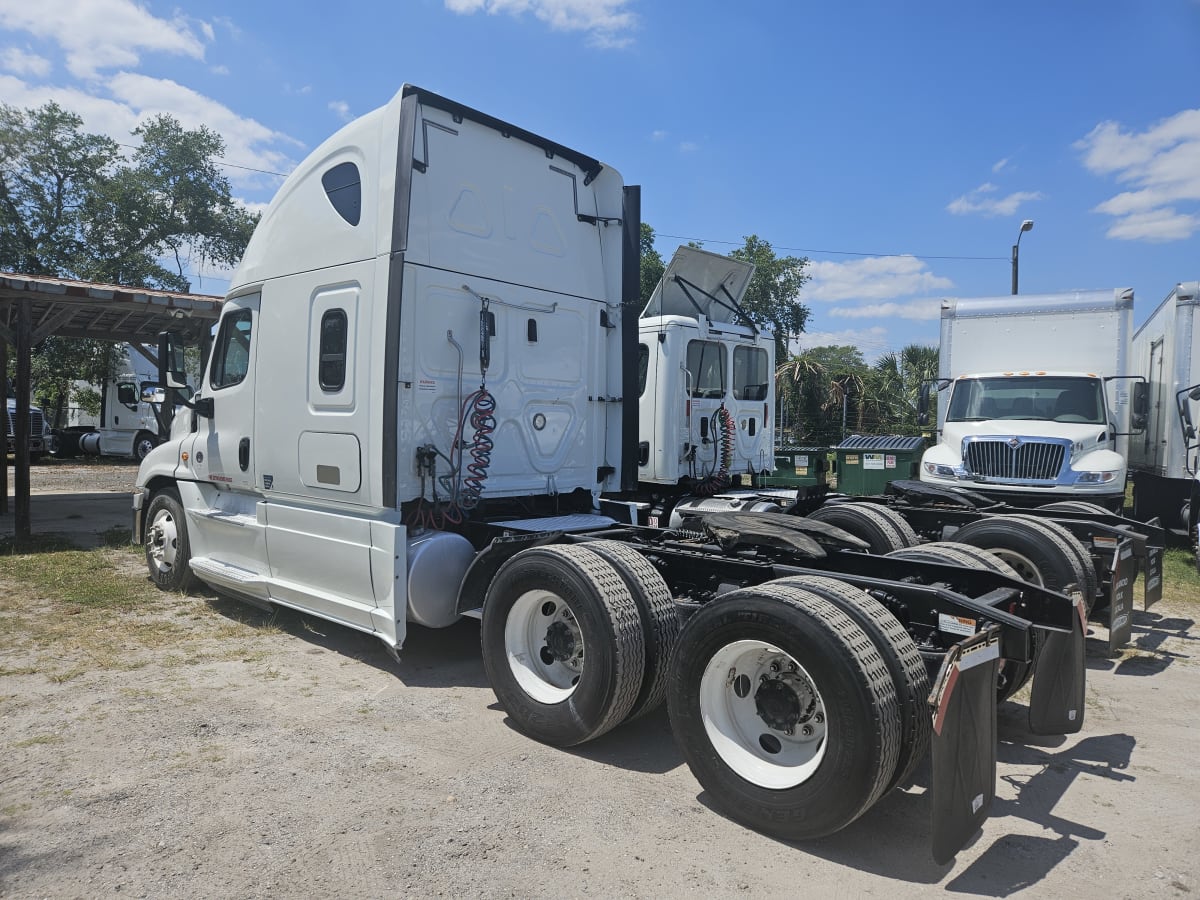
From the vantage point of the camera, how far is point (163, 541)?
792 centimetres

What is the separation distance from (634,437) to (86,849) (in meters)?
4.76

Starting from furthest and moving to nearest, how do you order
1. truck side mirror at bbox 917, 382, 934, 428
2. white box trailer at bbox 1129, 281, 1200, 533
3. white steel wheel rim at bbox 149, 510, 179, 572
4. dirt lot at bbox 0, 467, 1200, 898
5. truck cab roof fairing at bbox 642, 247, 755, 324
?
truck side mirror at bbox 917, 382, 934, 428 → white box trailer at bbox 1129, 281, 1200, 533 → truck cab roof fairing at bbox 642, 247, 755, 324 → white steel wheel rim at bbox 149, 510, 179, 572 → dirt lot at bbox 0, 467, 1200, 898

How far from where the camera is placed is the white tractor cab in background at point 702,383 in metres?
8.98

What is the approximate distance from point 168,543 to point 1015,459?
916 cm

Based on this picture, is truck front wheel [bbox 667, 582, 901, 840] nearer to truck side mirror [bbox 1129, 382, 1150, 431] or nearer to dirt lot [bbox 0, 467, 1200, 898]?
dirt lot [bbox 0, 467, 1200, 898]

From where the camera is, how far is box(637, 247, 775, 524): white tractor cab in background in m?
8.98

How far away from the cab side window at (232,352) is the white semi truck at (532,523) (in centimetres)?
3

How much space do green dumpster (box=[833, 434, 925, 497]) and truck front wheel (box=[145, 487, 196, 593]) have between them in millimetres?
8961

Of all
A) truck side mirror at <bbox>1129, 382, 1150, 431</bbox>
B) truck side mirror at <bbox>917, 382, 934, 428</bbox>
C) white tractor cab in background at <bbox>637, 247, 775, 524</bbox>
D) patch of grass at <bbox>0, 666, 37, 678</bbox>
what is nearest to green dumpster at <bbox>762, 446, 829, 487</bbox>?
truck side mirror at <bbox>917, 382, 934, 428</bbox>

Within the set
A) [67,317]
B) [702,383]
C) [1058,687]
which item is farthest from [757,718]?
[67,317]

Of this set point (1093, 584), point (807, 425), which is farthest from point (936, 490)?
point (807, 425)

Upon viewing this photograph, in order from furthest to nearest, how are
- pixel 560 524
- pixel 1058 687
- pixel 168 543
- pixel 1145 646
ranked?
pixel 168 543 → pixel 1145 646 → pixel 560 524 → pixel 1058 687

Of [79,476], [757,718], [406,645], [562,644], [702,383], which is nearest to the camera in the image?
[757,718]

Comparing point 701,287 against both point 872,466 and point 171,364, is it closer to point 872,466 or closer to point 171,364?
point 872,466
